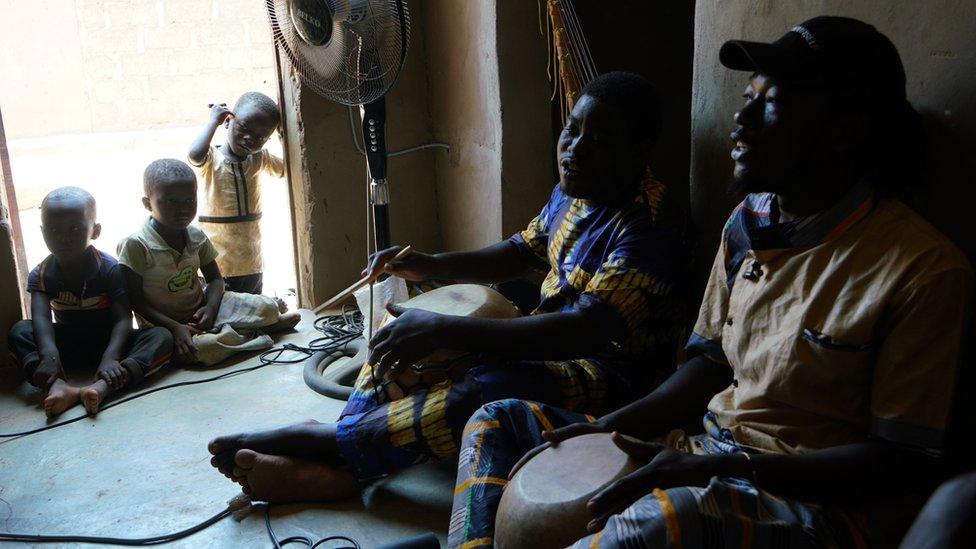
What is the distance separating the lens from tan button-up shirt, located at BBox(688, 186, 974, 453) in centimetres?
139

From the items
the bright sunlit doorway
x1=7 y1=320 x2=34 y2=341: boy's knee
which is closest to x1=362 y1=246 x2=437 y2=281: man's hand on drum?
x1=7 y1=320 x2=34 y2=341: boy's knee

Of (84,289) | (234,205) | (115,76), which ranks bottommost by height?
(84,289)

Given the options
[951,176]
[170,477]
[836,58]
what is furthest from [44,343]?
[951,176]

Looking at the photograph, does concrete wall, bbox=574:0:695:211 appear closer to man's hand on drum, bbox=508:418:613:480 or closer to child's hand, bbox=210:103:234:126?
child's hand, bbox=210:103:234:126

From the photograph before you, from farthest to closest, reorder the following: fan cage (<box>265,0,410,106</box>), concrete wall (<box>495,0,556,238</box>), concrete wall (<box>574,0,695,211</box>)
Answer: concrete wall (<box>574,0,695,211</box>) < concrete wall (<box>495,0,556,238</box>) < fan cage (<box>265,0,410,106</box>)

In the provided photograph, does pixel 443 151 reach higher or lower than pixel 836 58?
lower

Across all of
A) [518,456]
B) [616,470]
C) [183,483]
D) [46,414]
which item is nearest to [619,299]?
[518,456]

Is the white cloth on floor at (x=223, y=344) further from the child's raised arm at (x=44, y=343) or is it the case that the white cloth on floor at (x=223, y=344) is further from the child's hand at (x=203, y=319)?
the child's raised arm at (x=44, y=343)

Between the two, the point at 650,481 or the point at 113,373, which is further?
the point at 113,373

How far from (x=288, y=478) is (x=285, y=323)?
182 centimetres

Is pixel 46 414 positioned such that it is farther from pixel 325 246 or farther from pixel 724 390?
pixel 724 390

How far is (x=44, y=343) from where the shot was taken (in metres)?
3.43

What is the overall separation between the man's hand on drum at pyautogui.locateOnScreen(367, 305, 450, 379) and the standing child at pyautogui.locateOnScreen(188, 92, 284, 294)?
2.25m

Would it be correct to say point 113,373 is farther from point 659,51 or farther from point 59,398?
point 659,51
